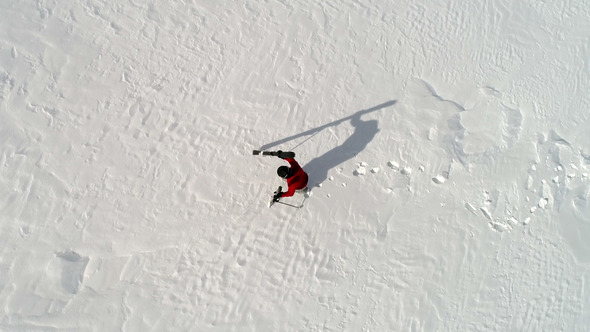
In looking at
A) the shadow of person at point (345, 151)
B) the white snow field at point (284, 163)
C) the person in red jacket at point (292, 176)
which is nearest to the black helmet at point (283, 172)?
the person in red jacket at point (292, 176)

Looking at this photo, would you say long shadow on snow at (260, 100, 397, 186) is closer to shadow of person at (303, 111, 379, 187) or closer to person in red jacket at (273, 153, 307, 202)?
shadow of person at (303, 111, 379, 187)

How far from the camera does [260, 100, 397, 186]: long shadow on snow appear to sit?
4.89 metres

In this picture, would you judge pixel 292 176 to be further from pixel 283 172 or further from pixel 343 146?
pixel 343 146

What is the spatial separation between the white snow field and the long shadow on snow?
0.03 metres

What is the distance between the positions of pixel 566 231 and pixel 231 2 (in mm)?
5494

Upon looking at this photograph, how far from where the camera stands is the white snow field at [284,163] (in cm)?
454

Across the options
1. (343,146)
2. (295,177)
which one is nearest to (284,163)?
(295,177)

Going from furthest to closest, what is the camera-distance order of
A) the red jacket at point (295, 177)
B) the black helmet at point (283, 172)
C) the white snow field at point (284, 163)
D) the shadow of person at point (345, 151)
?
the shadow of person at point (345, 151)
the white snow field at point (284, 163)
the red jacket at point (295, 177)
the black helmet at point (283, 172)

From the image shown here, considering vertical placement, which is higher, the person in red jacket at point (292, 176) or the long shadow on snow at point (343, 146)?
the long shadow on snow at point (343, 146)

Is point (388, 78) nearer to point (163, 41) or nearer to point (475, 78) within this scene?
point (475, 78)

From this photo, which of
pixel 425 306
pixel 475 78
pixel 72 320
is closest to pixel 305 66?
pixel 475 78

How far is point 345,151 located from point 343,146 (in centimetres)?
7

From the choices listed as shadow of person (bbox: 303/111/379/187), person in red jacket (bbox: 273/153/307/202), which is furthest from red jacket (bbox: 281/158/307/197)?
shadow of person (bbox: 303/111/379/187)

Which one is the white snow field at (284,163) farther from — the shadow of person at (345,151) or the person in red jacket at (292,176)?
the person in red jacket at (292,176)
